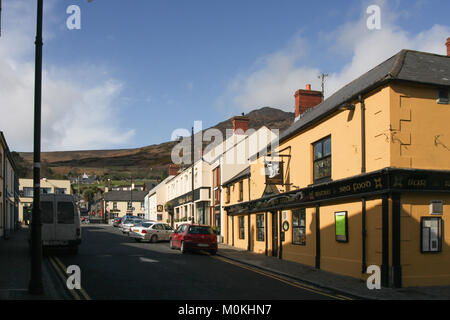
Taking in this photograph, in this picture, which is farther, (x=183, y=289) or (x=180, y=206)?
(x=180, y=206)

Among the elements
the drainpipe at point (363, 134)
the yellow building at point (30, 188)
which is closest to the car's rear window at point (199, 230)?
the drainpipe at point (363, 134)

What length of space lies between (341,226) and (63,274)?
9418mm

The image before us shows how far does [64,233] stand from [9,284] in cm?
852

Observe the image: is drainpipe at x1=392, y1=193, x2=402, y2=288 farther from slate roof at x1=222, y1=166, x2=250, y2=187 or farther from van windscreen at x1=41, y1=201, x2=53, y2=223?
slate roof at x1=222, y1=166, x2=250, y2=187

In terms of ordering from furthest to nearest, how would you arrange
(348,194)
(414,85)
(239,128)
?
(239,128) → (348,194) → (414,85)

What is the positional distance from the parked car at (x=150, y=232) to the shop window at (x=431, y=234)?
22.0 meters

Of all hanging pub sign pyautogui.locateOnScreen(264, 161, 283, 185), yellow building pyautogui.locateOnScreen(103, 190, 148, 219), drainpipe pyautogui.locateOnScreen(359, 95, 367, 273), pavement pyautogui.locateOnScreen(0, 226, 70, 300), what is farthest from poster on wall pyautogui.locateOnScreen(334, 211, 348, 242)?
yellow building pyautogui.locateOnScreen(103, 190, 148, 219)

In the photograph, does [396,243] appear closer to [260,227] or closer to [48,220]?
[260,227]

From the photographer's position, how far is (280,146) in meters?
22.4

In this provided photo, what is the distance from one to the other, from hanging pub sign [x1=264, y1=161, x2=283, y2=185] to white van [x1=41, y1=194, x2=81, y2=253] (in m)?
8.95

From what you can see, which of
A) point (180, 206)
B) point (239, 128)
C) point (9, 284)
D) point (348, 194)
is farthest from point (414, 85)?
point (180, 206)

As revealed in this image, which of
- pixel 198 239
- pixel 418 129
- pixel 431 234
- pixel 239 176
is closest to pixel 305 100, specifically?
pixel 239 176
